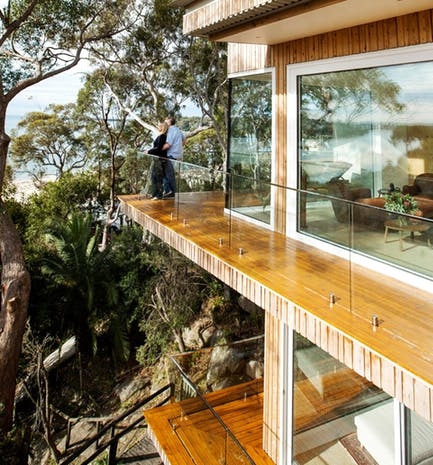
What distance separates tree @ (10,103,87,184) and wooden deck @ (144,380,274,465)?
23.2m

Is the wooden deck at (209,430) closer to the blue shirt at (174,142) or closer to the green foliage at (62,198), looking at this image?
the blue shirt at (174,142)

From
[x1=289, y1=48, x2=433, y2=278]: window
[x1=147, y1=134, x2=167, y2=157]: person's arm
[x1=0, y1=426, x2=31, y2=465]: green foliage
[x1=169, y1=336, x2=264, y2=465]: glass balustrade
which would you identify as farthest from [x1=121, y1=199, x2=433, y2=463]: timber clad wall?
[x1=0, y1=426, x2=31, y2=465]: green foliage

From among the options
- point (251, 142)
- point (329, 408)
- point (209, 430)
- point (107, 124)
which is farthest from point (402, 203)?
point (107, 124)

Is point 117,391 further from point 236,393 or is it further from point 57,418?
point 236,393

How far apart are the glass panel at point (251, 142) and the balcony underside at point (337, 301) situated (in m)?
0.34

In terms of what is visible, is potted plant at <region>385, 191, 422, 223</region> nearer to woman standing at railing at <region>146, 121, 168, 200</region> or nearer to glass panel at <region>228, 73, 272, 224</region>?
glass panel at <region>228, 73, 272, 224</region>

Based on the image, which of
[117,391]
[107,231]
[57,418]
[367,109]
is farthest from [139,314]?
[367,109]

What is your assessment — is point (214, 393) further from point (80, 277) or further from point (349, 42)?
point (80, 277)

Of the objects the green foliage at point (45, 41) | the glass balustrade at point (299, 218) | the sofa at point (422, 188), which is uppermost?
the green foliage at point (45, 41)

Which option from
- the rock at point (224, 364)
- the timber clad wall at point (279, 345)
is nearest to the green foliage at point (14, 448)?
the rock at point (224, 364)

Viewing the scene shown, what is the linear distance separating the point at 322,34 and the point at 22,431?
11.4 m

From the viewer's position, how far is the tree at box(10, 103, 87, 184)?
88.4ft

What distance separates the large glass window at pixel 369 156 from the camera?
3840 millimetres

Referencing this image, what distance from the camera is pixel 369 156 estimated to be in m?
5.07
